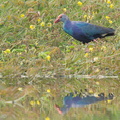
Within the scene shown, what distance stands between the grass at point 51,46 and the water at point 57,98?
0.09 feet

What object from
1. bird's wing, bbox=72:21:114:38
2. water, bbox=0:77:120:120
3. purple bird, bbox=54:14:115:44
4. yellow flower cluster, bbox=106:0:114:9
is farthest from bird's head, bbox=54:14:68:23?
water, bbox=0:77:120:120

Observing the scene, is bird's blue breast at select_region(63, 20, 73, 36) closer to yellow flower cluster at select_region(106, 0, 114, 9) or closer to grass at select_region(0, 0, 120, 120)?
grass at select_region(0, 0, 120, 120)

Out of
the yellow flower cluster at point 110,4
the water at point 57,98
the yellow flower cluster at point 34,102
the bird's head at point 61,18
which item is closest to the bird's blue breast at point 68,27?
the bird's head at point 61,18

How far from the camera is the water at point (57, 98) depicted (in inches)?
217

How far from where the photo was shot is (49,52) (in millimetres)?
8875

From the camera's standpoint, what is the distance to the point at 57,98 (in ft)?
21.6

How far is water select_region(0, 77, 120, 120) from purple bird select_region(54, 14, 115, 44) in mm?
1639

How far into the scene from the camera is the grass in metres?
8.23

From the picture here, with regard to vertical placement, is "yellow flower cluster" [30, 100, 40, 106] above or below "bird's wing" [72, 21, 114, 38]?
below

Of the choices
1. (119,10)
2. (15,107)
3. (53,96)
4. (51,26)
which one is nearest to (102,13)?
(119,10)

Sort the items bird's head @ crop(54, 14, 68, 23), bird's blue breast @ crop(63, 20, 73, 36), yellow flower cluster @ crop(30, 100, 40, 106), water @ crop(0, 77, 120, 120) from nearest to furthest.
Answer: water @ crop(0, 77, 120, 120) < yellow flower cluster @ crop(30, 100, 40, 106) < bird's blue breast @ crop(63, 20, 73, 36) < bird's head @ crop(54, 14, 68, 23)

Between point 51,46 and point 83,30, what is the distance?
65 cm

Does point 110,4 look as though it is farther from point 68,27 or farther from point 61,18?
point 68,27

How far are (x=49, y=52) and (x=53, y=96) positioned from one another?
2.22 m
